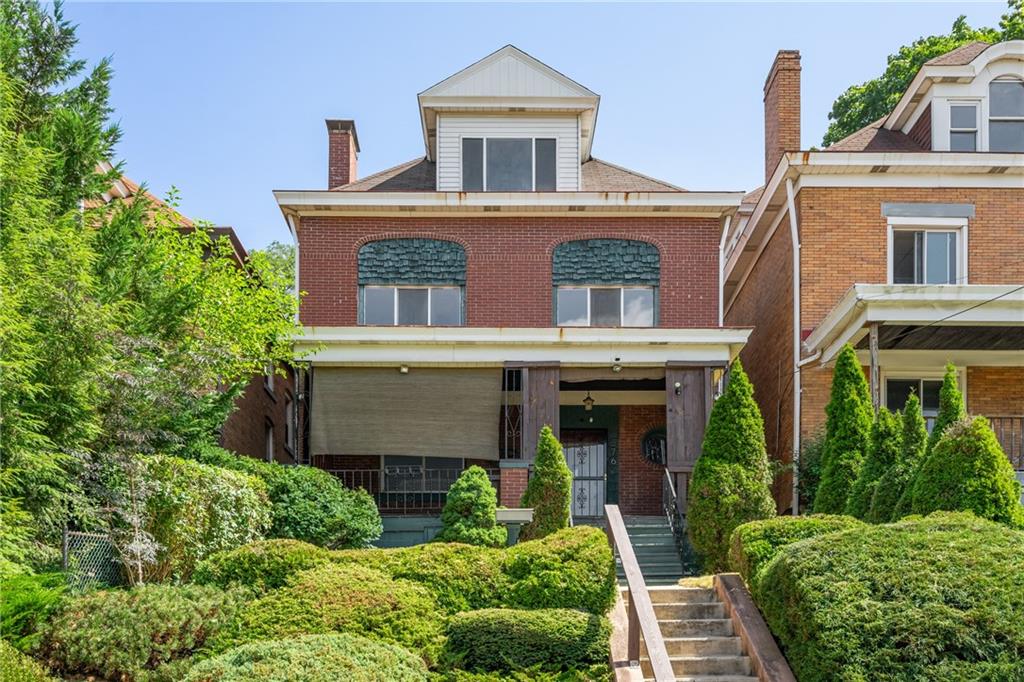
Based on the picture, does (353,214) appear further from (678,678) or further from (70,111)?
(678,678)

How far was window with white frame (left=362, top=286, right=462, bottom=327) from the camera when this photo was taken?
20719 millimetres

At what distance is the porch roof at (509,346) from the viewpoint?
61.7 ft

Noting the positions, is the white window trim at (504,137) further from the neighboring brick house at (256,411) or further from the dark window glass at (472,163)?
the neighboring brick house at (256,411)

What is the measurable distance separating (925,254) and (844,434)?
5099 millimetres

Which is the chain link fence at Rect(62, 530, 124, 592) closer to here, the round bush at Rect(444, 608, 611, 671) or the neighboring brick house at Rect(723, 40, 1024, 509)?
the round bush at Rect(444, 608, 611, 671)

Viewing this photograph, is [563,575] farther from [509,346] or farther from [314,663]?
[509,346]

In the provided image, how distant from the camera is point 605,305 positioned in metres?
20.9

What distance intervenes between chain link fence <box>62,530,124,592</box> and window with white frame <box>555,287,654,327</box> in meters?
9.90

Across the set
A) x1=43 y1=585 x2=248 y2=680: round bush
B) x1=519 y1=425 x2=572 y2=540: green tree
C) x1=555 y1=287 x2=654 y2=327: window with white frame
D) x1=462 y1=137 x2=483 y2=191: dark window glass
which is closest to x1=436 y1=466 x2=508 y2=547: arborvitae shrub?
x1=519 y1=425 x2=572 y2=540: green tree

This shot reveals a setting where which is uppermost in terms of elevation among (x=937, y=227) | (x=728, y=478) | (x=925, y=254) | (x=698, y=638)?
(x=937, y=227)

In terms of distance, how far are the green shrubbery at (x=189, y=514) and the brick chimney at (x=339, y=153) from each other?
1047cm

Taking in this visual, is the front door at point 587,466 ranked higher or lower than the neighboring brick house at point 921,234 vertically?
lower

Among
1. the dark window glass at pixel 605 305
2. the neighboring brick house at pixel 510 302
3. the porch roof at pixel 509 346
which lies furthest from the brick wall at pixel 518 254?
the porch roof at pixel 509 346

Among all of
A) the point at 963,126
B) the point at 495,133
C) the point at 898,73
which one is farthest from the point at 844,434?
the point at 898,73
